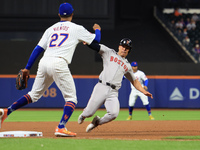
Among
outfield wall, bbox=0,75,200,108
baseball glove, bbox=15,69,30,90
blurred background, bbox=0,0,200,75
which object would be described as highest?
baseball glove, bbox=15,69,30,90

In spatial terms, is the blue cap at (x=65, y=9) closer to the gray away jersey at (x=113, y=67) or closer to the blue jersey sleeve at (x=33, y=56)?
the blue jersey sleeve at (x=33, y=56)

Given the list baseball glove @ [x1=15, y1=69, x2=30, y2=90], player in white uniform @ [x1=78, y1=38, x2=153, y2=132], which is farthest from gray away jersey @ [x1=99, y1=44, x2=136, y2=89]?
baseball glove @ [x1=15, y1=69, x2=30, y2=90]

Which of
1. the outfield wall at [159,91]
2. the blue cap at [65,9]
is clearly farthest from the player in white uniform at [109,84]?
the outfield wall at [159,91]

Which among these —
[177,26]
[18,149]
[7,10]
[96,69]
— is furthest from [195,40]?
[18,149]

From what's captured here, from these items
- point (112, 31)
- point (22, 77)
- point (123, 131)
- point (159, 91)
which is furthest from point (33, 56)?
point (112, 31)

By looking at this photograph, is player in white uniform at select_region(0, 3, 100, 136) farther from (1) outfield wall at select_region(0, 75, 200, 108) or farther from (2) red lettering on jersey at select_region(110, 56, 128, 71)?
(1) outfield wall at select_region(0, 75, 200, 108)

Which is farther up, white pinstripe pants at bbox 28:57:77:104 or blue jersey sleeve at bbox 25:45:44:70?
blue jersey sleeve at bbox 25:45:44:70

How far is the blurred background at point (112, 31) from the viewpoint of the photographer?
18.7 metres

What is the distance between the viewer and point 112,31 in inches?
877

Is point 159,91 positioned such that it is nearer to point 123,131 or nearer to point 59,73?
point 123,131

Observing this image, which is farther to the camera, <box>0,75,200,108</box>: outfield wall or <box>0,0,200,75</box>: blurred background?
<box>0,0,200,75</box>: blurred background

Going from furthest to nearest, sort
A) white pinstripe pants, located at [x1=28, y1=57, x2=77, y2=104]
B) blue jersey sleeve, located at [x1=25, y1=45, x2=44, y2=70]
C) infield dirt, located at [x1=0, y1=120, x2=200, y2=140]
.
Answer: infield dirt, located at [x1=0, y1=120, x2=200, y2=140] → blue jersey sleeve, located at [x1=25, y1=45, x2=44, y2=70] → white pinstripe pants, located at [x1=28, y1=57, x2=77, y2=104]

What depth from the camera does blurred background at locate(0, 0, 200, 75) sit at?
61.2 ft

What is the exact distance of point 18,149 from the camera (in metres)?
4.82
